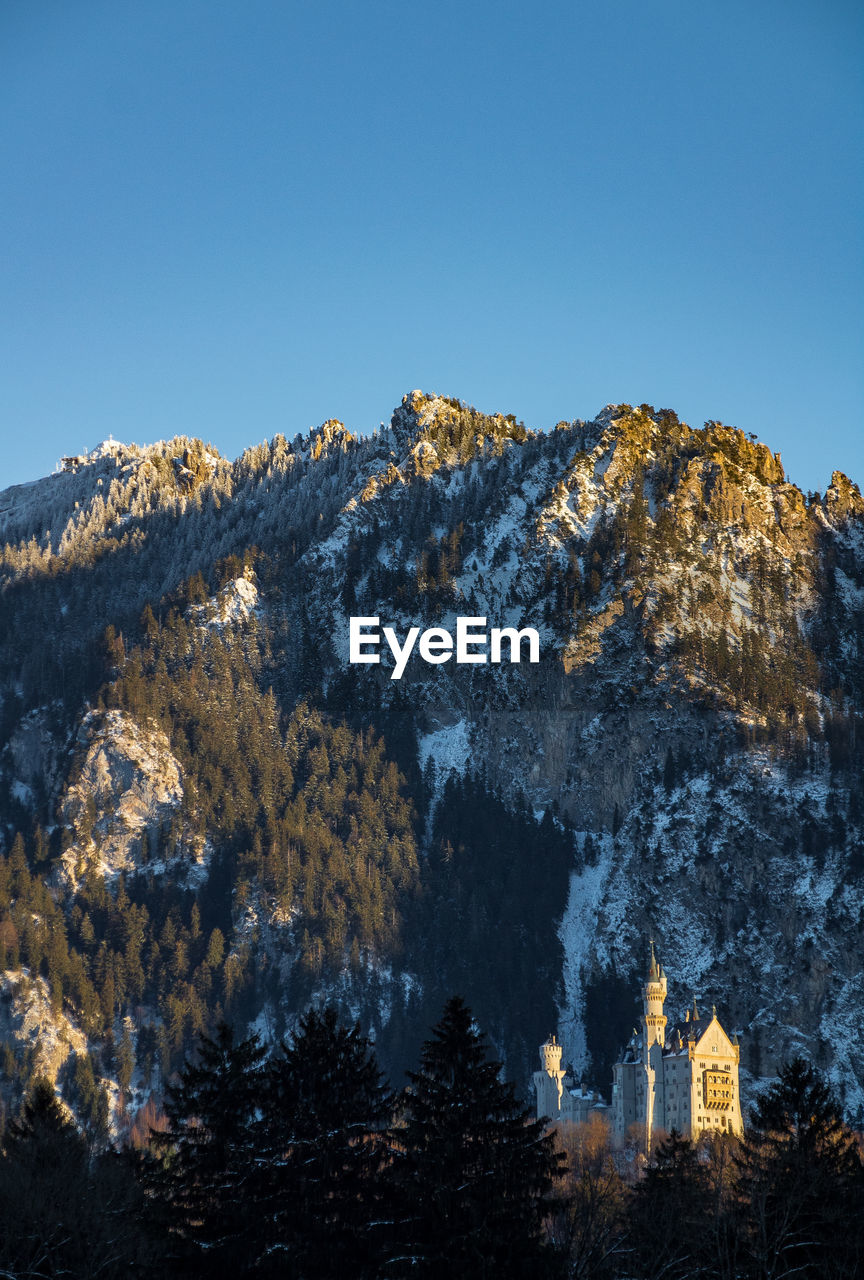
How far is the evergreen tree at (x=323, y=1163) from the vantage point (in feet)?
Answer: 227

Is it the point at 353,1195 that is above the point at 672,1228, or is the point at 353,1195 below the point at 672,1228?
above

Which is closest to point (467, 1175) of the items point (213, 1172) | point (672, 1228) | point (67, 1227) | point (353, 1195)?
point (353, 1195)

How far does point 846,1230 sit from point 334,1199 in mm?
21993

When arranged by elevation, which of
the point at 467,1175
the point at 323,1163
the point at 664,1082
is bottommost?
the point at 664,1082

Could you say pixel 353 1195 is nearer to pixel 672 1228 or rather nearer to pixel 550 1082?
pixel 672 1228

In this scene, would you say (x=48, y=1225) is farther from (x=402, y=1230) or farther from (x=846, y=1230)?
(x=846, y=1230)

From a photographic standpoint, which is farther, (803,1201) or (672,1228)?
(672,1228)

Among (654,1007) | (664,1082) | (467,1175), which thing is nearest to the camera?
(467,1175)

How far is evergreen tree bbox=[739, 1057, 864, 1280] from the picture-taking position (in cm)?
7456

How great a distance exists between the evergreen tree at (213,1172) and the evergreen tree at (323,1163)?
870 millimetres

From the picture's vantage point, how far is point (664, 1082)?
176250mm

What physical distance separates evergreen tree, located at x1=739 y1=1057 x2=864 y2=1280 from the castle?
87.9m

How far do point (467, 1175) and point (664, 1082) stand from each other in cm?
11226

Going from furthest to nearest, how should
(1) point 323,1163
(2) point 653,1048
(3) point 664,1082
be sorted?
(2) point 653,1048
(3) point 664,1082
(1) point 323,1163
